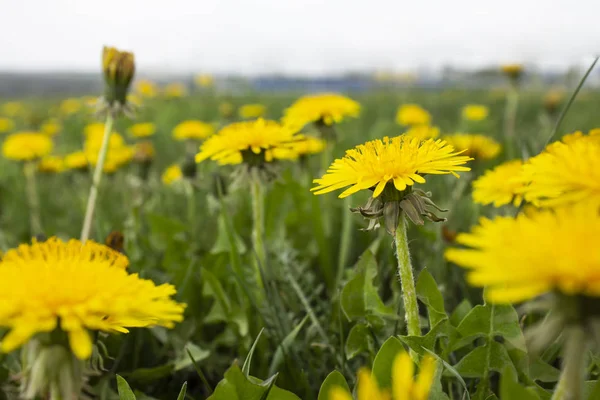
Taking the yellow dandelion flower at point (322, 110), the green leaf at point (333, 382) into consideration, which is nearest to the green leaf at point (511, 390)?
the green leaf at point (333, 382)

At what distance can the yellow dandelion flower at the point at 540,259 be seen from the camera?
39cm

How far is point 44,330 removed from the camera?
0.52 m

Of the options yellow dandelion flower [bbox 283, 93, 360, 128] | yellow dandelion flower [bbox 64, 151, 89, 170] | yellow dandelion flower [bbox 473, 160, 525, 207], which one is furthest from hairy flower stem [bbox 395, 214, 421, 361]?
yellow dandelion flower [bbox 64, 151, 89, 170]

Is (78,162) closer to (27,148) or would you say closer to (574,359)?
(27,148)

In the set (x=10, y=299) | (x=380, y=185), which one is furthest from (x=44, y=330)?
(x=380, y=185)

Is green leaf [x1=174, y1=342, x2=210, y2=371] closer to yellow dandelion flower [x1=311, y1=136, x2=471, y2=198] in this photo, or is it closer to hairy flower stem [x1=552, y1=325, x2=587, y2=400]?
yellow dandelion flower [x1=311, y1=136, x2=471, y2=198]

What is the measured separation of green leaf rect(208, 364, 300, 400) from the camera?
2.30ft

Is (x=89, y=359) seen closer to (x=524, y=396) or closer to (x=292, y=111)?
(x=524, y=396)

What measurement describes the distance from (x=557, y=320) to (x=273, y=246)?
39.0 inches

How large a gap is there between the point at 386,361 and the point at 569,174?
0.35 m

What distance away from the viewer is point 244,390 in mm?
713

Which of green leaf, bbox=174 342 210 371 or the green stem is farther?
green leaf, bbox=174 342 210 371

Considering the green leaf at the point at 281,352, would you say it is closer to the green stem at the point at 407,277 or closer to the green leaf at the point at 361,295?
the green leaf at the point at 361,295

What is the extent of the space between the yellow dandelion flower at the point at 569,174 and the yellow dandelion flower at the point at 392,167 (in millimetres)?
115
